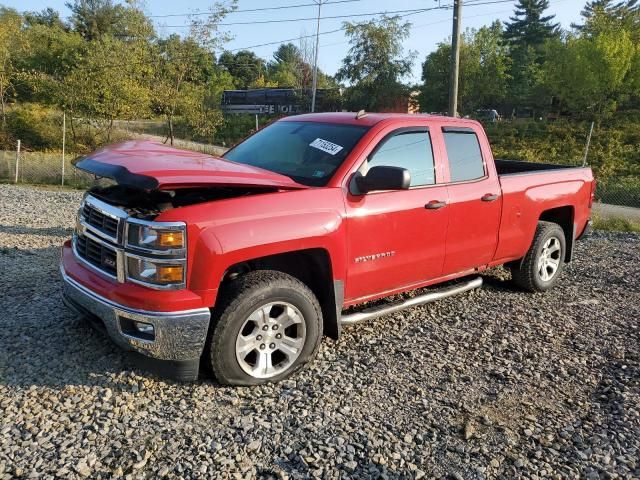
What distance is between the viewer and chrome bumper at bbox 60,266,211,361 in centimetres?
303

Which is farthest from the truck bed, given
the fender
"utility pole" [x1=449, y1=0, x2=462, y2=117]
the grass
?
"utility pole" [x1=449, y1=0, x2=462, y2=117]

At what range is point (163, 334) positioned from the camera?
9.98 ft

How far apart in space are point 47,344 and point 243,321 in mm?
1614

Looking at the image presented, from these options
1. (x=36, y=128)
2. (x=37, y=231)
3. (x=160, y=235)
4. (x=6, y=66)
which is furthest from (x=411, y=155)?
(x=6, y=66)

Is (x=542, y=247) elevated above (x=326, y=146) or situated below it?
below

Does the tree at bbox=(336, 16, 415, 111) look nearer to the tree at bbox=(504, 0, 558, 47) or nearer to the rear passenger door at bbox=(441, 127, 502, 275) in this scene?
the tree at bbox=(504, 0, 558, 47)

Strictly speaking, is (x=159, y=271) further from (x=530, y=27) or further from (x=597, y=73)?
(x=530, y=27)

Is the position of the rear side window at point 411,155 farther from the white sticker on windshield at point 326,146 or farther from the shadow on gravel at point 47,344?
the shadow on gravel at point 47,344

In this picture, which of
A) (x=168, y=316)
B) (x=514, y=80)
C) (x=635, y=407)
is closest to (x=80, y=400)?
(x=168, y=316)

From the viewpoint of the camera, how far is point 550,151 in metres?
30.7

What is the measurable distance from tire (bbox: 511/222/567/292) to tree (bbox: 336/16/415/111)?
40.5 meters

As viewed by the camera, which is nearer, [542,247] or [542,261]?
[542,247]

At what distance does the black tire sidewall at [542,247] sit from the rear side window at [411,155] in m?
1.94

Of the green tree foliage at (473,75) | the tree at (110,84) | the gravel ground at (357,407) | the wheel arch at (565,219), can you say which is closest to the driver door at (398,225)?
the gravel ground at (357,407)
